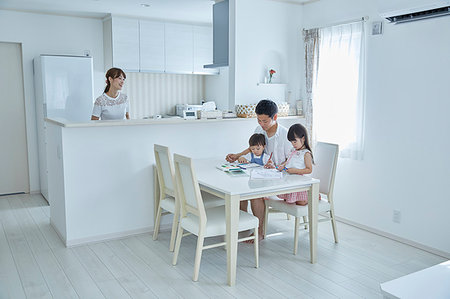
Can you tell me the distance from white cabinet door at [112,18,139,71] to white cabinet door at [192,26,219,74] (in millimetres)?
933

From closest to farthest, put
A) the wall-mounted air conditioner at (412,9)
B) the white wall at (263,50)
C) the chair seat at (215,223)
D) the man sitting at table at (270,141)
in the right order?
the chair seat at (215,223)
the wall-mounted air conditioner at (412,9)
the man sitting at table at (270,141)
the white wall at (263,50)

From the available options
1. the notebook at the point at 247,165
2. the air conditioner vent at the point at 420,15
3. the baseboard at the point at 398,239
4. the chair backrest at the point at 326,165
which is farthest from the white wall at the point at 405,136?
the notebook at the point at 247,165

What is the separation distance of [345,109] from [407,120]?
2.40 feet

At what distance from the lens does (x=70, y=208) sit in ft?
11.9

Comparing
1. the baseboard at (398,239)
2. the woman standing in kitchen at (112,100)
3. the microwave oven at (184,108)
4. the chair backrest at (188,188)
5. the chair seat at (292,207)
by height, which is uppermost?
the woman standing in kitchen at (112,100)

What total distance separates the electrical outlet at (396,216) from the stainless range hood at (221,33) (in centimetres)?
235

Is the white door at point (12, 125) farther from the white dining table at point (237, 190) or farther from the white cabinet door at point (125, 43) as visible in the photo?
the white dining table at point (237, 190)

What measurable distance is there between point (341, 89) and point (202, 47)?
2.72 metres

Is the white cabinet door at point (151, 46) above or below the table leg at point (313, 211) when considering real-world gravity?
above

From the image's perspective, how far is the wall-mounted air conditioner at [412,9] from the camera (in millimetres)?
3115

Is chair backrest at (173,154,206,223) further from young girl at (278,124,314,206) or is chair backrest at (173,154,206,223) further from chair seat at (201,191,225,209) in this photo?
young girl at (278,124,314,206)

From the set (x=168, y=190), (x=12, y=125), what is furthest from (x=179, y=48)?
(x=168, y=190)

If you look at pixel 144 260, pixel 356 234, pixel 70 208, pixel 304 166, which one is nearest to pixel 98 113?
pixel 70 208

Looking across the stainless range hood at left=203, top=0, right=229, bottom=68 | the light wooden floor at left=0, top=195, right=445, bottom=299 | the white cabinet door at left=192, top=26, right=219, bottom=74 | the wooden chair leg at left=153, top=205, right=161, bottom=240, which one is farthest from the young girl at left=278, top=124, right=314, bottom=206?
the white cabinet door at left=192, top=26, right=219, bottom=74
